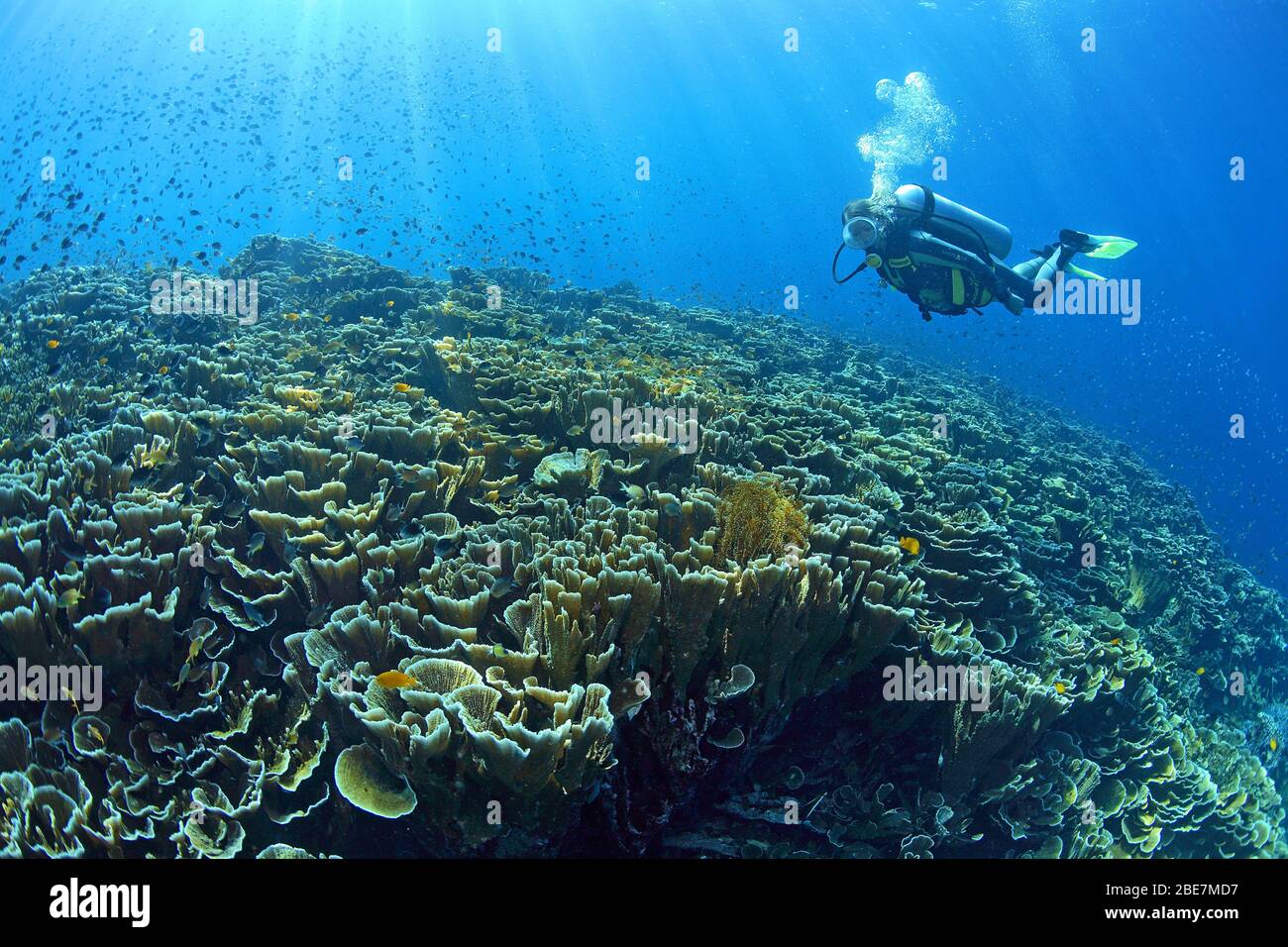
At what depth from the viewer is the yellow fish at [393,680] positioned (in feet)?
9.02

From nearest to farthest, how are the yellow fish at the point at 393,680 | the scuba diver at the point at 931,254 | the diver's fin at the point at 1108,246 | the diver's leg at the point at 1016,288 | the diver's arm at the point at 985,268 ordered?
the yellow fish at the point at 393,680
the scuba diver at the point at 931,254
the diver's arm at the point at 985,268
the diver's leg at the point at 1016,288
the diver's fin at the point at 1108,246

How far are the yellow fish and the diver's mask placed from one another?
8.01 m

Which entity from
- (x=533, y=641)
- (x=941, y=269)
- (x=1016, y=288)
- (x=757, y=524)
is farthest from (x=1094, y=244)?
(x=533, y=641)

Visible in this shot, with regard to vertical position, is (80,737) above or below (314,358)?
below

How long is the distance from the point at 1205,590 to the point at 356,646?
13940mm

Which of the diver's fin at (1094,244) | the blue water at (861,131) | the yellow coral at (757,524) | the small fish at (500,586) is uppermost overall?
the blue water at (861,131)

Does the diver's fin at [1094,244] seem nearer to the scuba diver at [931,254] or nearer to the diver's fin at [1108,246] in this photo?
the diver's fin at [1108,246]

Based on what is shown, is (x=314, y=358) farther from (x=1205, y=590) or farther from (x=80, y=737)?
(x=1205, y=590)

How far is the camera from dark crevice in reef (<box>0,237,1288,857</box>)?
276cm

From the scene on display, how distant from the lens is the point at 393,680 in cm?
276

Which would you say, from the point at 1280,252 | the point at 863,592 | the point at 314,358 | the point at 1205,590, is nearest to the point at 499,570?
the point at 863,592

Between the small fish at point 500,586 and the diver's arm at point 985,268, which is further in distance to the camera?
the diver's arm at point 985,268

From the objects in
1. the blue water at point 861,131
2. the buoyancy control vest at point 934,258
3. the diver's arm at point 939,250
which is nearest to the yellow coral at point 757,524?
the buoyancy control vest at point 934,258

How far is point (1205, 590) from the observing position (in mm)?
10516
